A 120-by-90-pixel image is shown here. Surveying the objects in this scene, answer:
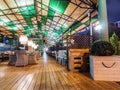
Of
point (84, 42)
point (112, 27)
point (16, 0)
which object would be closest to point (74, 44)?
point (84, 42)

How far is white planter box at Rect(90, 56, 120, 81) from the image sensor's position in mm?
4254

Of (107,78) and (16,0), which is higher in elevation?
(16,0)

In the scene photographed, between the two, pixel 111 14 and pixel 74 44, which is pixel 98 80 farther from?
pixel 111 14

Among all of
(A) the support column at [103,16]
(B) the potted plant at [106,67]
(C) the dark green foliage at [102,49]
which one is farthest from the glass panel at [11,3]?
(B) the potted plant at [106,67]

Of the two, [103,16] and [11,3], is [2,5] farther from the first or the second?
[103,16]

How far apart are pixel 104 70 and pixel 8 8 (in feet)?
37.8

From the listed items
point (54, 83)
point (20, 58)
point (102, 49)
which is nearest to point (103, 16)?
point (102, 49)

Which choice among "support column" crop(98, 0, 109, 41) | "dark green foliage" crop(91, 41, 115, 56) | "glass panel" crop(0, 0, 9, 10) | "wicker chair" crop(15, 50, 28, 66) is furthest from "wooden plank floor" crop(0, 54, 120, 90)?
"glass panel" crop(0, 0, 9, 10)

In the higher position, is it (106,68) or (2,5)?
(2,5)

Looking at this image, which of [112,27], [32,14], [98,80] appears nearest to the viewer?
A: [98,80]

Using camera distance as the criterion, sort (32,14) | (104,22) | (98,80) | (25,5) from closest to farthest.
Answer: (98,80) → (104,22) → (25,5) → (32,14)

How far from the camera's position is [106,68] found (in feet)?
14.0

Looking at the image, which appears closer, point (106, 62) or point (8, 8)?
point (106, 62)

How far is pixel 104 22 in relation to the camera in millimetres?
5594
